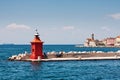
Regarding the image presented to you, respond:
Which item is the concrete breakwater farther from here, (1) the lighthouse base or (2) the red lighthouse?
(2) the red lighthouse

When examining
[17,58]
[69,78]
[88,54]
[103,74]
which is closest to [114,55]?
[88,54]

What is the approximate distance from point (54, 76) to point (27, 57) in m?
24.2

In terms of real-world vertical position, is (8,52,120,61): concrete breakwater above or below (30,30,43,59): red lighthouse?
below

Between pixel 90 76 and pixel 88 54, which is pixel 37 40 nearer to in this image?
pixel 88 54

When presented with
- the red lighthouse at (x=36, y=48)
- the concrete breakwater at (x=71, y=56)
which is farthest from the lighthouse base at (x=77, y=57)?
the red lighthouse at (x=36, y=48)

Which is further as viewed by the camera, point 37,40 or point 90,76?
point 37,40

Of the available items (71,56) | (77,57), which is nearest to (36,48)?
(71,56)

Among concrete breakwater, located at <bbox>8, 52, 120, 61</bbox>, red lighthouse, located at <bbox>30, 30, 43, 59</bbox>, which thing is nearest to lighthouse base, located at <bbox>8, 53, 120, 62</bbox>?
concrete breakwater, located at <bbox>8, 52, 120, 61</bbox>

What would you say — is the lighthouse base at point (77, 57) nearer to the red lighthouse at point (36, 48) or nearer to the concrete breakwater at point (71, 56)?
the concrete breakwater at point (71, 56)

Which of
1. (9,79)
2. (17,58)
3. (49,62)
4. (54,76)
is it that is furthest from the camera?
(17,58)

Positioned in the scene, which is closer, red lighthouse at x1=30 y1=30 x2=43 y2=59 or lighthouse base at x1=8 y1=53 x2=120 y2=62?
red lighthouse at x1=30 y1=30 x2=43 y2=59

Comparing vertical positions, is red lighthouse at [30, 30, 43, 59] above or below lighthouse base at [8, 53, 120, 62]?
above

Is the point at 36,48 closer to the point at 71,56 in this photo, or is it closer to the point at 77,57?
the point at 71,56

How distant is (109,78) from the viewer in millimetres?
43469
